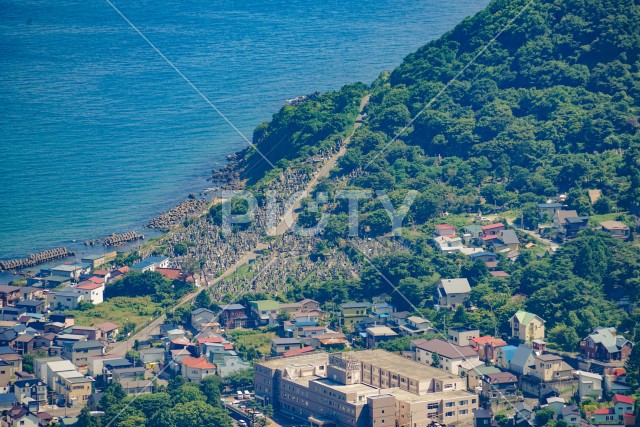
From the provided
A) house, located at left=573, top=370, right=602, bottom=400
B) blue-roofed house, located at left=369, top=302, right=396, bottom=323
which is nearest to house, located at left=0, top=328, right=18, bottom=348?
blue-roofed house, located at left=369, top=302, right=396, bottom=323

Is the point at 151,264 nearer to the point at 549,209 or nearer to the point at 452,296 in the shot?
the point at 452,296

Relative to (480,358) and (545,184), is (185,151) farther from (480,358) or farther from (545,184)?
(480,358)

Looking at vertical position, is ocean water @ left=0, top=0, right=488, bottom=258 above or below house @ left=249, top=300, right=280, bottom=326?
above

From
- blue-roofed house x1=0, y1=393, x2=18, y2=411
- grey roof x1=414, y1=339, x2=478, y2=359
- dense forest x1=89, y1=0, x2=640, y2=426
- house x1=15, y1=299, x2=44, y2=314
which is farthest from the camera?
house x1=15, y1=299, x2=44, y2=314

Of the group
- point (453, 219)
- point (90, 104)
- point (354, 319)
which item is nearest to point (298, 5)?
point (90, 104)

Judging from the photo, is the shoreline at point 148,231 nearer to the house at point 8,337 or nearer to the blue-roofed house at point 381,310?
the house at point 8,337

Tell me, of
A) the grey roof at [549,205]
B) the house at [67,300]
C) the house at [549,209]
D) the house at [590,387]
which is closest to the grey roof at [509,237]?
the house at [549,209]

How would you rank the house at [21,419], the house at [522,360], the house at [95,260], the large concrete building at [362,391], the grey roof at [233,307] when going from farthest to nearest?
the house at [95,260], the grey roof at [233,307], the house at [522,360], the house at [21,419], the large concrete building at [362,391]

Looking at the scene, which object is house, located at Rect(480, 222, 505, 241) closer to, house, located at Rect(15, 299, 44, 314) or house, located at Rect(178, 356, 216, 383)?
house, located at Rect(178, 356, 216, 383)
